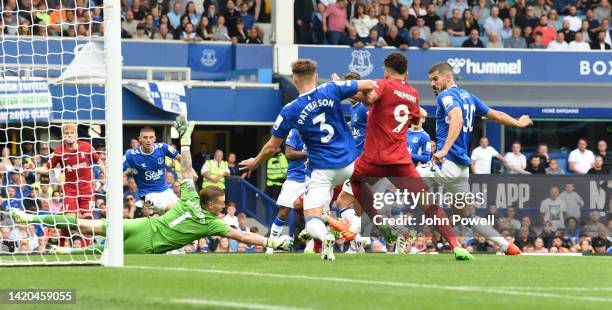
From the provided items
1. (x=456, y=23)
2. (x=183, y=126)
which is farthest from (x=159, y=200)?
(x=456, y=23)

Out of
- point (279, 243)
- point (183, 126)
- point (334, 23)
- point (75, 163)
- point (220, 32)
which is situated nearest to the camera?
point (279, 243)

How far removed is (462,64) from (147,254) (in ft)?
57.3

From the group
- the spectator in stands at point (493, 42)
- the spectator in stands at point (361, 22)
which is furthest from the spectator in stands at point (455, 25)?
the spectator in stands at point (361, 22)

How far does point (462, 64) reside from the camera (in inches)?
1211

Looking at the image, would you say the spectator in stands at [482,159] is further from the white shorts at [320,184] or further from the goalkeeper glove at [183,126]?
the white shorts at [320,184]

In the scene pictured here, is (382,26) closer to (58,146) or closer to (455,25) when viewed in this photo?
(455,25)

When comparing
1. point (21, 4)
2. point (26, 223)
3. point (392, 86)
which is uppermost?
point (21, 4)

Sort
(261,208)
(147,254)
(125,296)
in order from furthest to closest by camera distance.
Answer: (261,208)
(147,254)
(125,296)

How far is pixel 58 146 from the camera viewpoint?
59.0 feet

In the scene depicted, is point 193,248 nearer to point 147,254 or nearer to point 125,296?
point 147,254

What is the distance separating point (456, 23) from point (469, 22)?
40cm

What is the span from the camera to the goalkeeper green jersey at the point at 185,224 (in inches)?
568

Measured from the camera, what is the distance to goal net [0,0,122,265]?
40.5ft

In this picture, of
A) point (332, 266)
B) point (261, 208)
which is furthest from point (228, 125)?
point (332, 266)
